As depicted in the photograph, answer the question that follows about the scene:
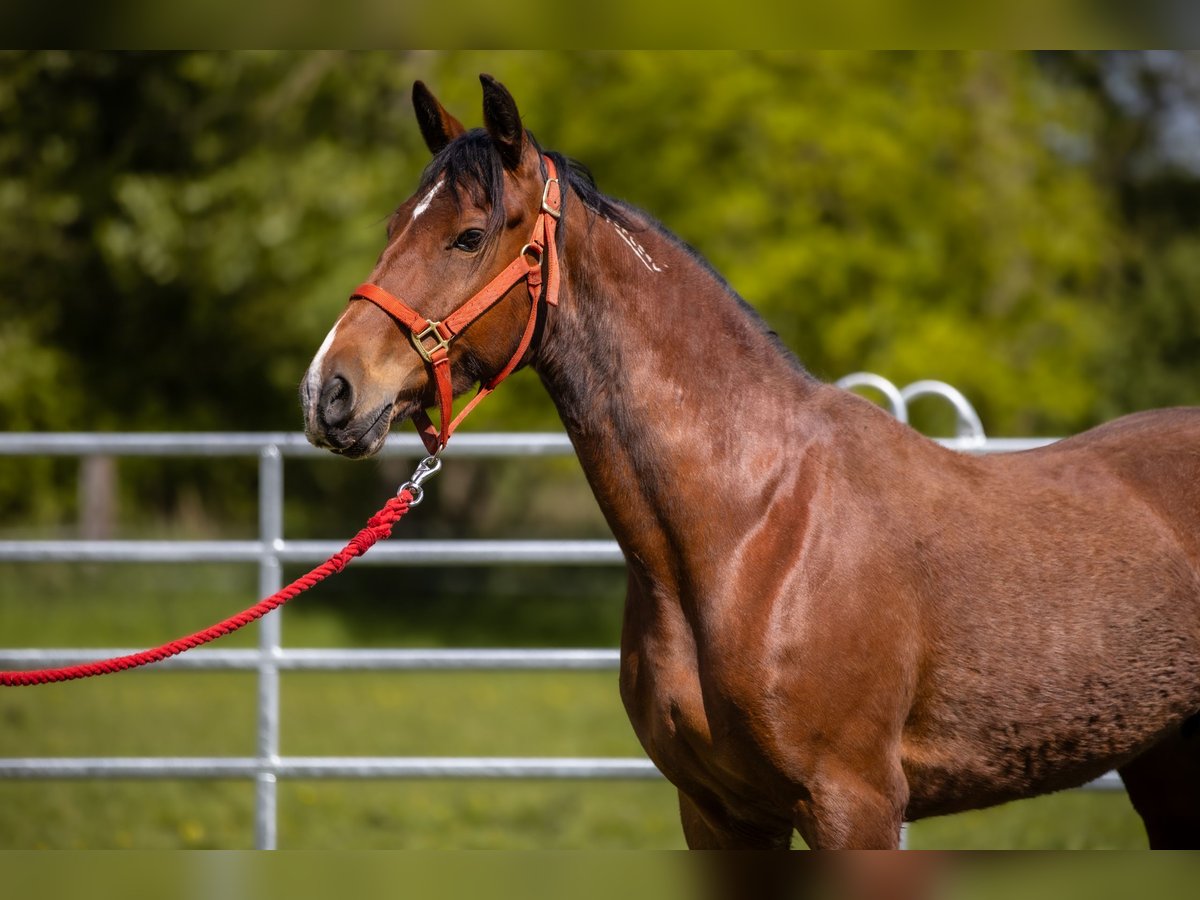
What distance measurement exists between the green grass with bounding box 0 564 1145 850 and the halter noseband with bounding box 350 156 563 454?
313cm

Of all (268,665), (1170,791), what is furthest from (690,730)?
(268,665)

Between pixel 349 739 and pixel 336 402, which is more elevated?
pixel 336 402

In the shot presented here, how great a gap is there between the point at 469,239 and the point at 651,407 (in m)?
0.55

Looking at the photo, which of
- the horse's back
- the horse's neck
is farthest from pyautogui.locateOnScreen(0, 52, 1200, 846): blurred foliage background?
the horse's neck

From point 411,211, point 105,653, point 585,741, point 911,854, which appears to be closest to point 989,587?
point 911,854

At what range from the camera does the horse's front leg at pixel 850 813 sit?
265 centimetres

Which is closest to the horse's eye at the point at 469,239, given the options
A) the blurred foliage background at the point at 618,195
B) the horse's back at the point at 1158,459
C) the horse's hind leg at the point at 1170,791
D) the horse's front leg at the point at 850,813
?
the horse's front leg at the point at 850,813

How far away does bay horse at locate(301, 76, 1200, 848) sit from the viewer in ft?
8.81

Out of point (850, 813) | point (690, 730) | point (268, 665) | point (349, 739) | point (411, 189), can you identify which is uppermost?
point (411, 189)

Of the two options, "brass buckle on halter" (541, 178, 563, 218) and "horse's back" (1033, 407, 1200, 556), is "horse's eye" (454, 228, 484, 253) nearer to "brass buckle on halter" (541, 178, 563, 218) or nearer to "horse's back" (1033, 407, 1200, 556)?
"brass buckle on halter" (541, 178, 563, 218)

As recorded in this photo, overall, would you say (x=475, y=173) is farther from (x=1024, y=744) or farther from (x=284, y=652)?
(x=284, y=652)

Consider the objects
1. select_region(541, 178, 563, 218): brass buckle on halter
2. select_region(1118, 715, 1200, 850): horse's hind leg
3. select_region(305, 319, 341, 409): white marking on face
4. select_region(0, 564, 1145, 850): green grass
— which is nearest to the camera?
select_region(305, 319, 341, 409): white marking on face

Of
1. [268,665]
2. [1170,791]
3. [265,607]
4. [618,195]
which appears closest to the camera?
[265,607]

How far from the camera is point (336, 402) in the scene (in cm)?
260
